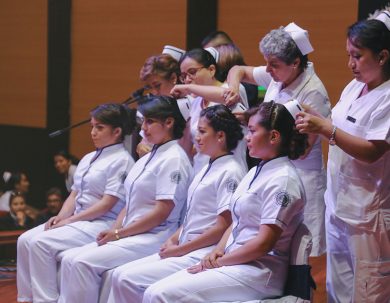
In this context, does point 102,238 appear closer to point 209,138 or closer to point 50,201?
point 209,138

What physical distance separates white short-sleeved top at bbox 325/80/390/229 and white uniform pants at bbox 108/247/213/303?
27.5 inches

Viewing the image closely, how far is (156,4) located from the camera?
564 centimetres

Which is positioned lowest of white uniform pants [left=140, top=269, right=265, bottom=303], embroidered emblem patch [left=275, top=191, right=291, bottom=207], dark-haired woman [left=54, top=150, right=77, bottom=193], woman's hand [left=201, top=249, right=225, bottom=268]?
dark-haired woman [left=54, top=150, right=77, bottom=193]

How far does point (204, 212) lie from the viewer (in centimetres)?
303

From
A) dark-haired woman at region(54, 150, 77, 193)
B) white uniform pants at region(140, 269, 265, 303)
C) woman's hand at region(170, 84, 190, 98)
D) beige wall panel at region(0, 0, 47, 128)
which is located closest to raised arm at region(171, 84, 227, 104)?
woman's hand at region(170, 84, 190, 98)

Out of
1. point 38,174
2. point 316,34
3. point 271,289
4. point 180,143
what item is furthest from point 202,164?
point 38,174

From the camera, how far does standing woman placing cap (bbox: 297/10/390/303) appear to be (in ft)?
7.84

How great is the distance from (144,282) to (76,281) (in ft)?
1.54

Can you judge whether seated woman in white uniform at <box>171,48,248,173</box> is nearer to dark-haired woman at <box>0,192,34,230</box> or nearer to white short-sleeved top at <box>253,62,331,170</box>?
white short-sleeved top at <box>253,62,331,170</box>

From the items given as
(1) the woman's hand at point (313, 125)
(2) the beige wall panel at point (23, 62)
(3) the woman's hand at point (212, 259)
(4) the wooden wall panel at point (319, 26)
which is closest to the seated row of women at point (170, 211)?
(3) the woman's hand at point (212, 259)

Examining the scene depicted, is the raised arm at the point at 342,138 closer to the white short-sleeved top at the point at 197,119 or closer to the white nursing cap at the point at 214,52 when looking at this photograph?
the white short-sleeved top at the point at 197,119

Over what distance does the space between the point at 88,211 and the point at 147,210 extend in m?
0.46

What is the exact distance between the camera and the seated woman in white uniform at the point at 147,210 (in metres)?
3.26

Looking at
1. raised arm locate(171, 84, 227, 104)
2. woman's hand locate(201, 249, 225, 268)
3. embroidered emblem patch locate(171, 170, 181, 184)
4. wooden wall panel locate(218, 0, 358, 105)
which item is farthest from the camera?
wooden wall panel locate(218, 0, 358, 105)
